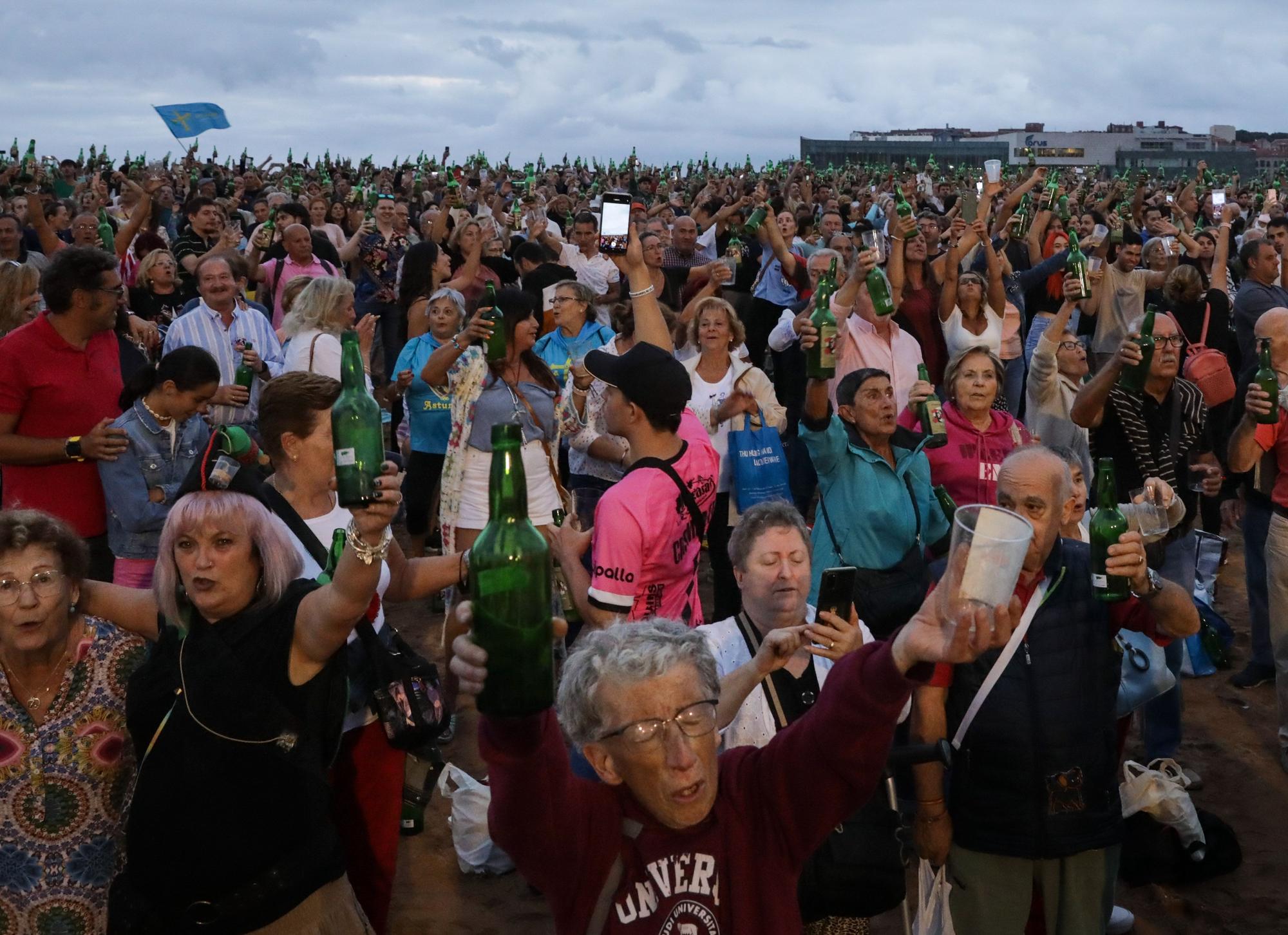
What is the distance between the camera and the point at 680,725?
2.25m

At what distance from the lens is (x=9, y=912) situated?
9.96 ft

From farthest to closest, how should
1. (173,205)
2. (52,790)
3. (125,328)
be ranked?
(173,205), (125,328), (52,790)

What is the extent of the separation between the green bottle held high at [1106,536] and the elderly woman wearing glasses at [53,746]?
259 cm

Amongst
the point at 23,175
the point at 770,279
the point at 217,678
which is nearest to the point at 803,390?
the point at 770,279

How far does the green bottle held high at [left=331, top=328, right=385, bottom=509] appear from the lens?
8.89 ft

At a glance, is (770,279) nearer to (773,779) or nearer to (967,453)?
(967,453)

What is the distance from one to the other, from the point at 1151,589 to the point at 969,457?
7.14ft

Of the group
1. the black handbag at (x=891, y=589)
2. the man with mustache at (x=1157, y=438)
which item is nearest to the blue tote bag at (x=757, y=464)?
the black handbag at (x=891, y=589)

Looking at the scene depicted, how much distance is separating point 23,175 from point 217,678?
13893 millimetres

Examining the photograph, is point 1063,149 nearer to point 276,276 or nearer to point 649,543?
point 276,276

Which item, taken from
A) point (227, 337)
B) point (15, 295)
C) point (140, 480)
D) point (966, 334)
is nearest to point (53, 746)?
point (140, 480)

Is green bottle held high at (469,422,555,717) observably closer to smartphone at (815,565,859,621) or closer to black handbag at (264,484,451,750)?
smartphone at (815,565,859,621)

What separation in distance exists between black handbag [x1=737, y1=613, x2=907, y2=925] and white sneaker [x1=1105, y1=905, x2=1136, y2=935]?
2.06m

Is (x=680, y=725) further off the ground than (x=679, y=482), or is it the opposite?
(x=679, y=482)
